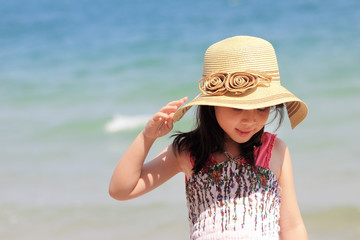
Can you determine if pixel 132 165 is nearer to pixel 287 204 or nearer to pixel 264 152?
pixel 264 152

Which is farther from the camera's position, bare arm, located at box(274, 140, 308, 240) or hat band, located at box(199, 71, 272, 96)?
bare arm, located at box(274, 140, 308, 240)

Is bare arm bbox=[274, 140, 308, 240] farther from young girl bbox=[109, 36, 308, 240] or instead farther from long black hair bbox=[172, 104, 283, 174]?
long black hair bbox=[172, 104, 283, 174]

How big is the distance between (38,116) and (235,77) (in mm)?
4942

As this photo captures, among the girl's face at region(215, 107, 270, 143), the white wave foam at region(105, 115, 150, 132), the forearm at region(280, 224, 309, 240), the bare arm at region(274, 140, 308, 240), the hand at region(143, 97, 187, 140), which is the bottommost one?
the forearm at region(280, 224, 309, 240)

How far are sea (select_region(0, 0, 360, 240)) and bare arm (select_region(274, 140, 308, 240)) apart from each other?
4.88 ft

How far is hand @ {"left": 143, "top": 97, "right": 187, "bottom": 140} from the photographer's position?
78.7 inches

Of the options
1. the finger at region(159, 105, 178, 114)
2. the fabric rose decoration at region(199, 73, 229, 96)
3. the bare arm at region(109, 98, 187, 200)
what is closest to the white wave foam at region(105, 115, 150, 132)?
the bare arm at region(109, 98, 187, 200)

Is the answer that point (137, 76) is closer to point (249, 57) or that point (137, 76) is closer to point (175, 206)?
point (175, 206)

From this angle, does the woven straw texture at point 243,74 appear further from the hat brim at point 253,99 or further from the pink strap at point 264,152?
the pink strap at point 264,152

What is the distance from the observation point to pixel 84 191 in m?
4.40

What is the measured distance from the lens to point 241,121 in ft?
6.25

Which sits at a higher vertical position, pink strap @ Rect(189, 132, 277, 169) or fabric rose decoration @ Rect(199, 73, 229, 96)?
fabric rose decoration @ Rect(199, 73, 229, 96)

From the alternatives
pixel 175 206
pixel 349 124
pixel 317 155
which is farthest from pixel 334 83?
pixel 175 206

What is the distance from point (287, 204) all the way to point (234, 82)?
1.92 feet
